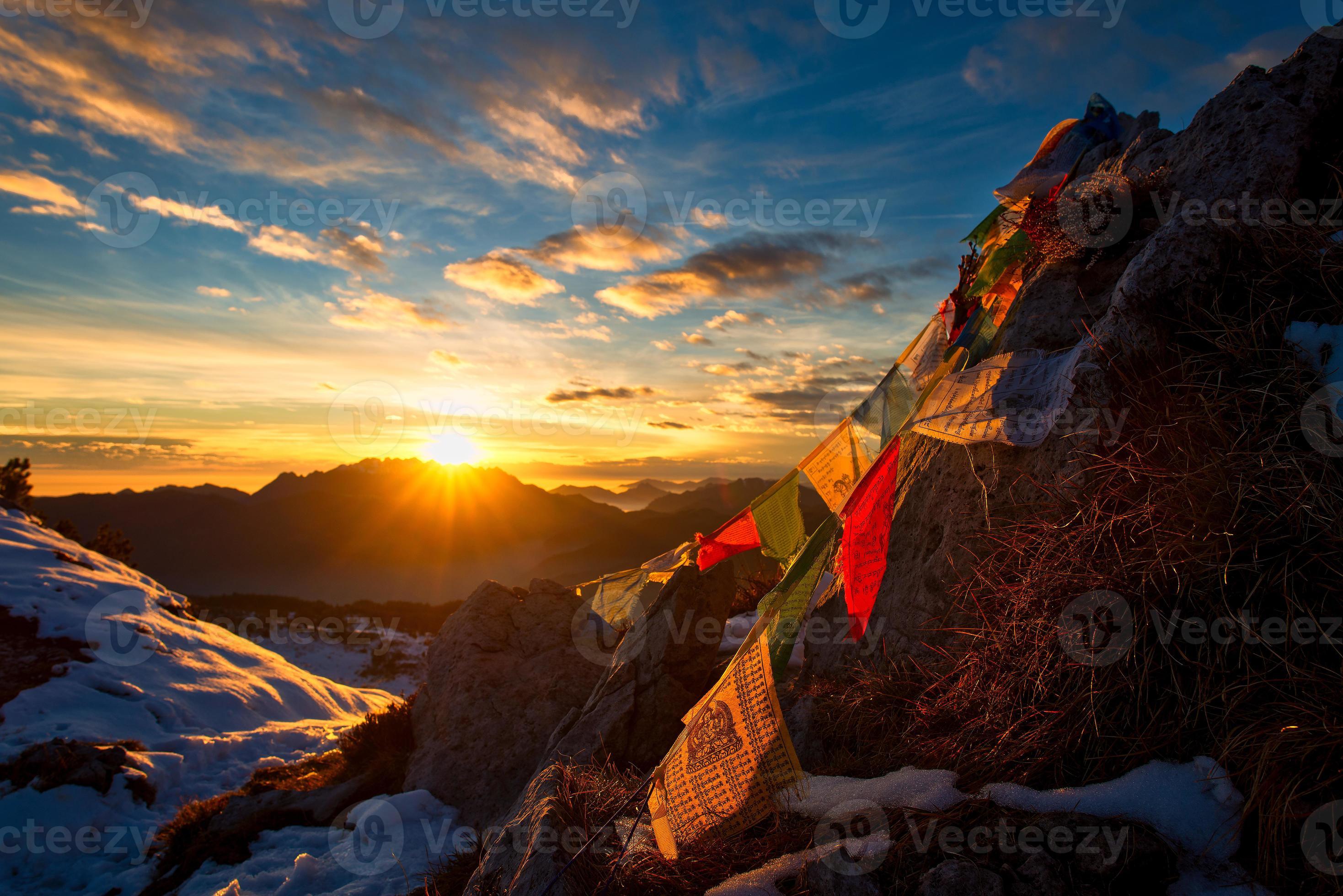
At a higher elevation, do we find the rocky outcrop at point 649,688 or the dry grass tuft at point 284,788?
the rocky outcrop at point 649,688

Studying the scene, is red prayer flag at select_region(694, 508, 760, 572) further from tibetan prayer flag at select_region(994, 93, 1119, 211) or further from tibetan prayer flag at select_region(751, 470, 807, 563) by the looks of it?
tibetan prayer flag at select_region(994, 93, 1119, 211)

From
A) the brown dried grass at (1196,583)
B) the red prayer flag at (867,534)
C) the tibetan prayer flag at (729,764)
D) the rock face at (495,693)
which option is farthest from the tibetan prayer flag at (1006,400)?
the rock face at (495,693)

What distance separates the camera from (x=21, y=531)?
15.5 metres

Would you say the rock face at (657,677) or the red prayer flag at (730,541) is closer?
the rock face at (657,677)

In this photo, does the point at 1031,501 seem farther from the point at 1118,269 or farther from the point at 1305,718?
the point at 1118,269

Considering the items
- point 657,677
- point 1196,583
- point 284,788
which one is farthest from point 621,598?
point 1196,583

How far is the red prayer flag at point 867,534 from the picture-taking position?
3.72 m

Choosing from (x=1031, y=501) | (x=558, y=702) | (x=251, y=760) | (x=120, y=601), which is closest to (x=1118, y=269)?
(x=1031, y=501)

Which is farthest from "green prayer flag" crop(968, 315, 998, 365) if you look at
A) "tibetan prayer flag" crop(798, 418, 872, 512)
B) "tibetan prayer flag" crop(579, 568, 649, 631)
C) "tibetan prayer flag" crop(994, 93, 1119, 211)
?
"tibetan prayer flag" crop(579, 568, 649, 631)

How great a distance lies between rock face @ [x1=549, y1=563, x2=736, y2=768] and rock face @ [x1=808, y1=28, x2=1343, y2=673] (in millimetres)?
1321

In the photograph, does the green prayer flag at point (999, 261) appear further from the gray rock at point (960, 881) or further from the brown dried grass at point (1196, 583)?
the gray rock at point (960, 881)

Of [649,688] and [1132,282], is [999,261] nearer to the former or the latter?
[1132,282]

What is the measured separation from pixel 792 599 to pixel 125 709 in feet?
44.3

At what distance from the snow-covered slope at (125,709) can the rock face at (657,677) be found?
598cm
